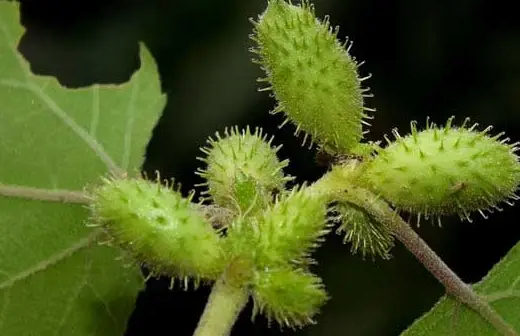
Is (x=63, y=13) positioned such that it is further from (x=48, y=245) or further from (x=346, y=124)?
(x=346, y=124)

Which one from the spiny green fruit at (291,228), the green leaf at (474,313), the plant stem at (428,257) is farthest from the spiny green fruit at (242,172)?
the green leaf at (474,313)

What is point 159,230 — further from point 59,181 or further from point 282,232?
point 59,181

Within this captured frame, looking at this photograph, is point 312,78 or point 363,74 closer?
point 312,78

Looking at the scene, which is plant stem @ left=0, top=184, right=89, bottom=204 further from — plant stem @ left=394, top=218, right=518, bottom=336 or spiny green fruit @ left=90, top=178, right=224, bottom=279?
plant stem @ left=394, top=218, right=518, bottom=336

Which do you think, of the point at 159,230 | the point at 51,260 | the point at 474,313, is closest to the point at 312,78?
the point at 159,230

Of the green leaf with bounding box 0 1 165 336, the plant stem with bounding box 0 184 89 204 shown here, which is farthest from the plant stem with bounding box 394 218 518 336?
the plant stem with bounding box 0 184 89 204

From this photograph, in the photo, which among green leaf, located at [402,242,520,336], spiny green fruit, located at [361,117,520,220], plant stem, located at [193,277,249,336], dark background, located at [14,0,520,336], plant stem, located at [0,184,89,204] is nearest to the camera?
plant stem, located at [193,277,249,336]
